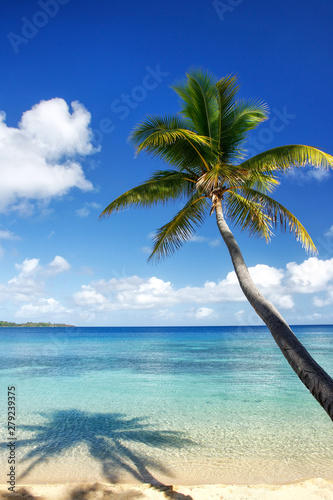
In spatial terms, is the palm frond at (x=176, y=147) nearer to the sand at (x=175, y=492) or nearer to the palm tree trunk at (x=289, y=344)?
the palm tree trunk at (x=289, y=344)

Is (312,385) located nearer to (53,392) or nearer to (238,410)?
(238,410)

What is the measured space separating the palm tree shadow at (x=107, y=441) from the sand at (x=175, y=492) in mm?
206

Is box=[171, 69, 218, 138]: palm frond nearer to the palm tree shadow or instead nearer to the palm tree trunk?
Result: the palm tree trunk

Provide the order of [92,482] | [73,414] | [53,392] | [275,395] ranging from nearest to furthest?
1. [92,482]
2. [73,414]
3. [275,395]
4. [53,392]

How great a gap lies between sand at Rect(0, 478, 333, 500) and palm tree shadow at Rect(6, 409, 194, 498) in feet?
0.67

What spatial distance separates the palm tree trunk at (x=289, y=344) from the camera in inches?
119

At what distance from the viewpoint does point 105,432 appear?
26.2ft

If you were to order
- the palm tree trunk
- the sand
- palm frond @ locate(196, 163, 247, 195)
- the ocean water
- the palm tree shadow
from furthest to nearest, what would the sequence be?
1. palm frond @ locate(196, 163, 247, 195)
2. the palm tree shadow
3. the ocean water
4. the sand
5. the palm tree trunk

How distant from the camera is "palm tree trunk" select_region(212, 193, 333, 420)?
303 centimetres

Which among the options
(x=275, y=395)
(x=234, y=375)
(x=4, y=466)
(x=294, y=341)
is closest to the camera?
(x=294, y=341)

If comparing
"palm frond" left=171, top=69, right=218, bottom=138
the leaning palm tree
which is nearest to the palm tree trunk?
the leaning palm tree

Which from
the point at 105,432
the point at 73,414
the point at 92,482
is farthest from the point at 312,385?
the point at 73,414

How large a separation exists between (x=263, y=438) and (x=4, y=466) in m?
5.40

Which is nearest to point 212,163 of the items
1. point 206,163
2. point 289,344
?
point 206,163
